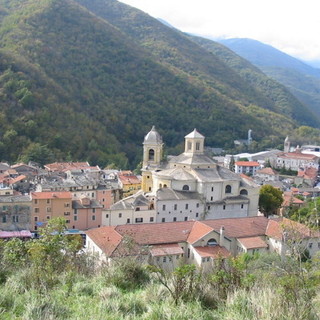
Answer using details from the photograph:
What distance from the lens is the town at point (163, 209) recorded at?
2597 centimetres

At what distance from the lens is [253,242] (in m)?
27.4

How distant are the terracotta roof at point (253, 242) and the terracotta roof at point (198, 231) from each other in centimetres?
239

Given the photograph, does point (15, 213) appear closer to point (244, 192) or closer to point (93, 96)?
point (244, 192)

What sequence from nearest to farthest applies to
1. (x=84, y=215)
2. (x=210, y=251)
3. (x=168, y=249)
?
(x=168, y=249)
(x=210, y=251)
(x=84, y=215)

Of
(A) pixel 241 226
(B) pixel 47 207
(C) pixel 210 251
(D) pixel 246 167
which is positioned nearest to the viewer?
(C) pixel 210 251

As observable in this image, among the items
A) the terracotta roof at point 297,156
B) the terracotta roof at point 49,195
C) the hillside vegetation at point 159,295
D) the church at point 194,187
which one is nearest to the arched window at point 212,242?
the church at point 194,187

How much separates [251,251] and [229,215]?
773 cm

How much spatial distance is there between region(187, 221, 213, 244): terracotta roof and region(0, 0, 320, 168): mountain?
38.8 meters

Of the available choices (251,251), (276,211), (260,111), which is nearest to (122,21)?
(260,111)

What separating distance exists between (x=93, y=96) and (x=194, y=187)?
63.3 meters

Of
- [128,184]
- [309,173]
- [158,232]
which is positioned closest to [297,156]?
[309,173]

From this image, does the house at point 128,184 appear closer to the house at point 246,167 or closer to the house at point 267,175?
the house at point 267,175

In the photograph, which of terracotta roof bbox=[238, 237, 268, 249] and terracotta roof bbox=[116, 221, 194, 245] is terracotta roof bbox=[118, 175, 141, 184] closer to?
terracotta roof bbox=[116, 221, 194, 245]

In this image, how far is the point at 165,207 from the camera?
1261 inches
